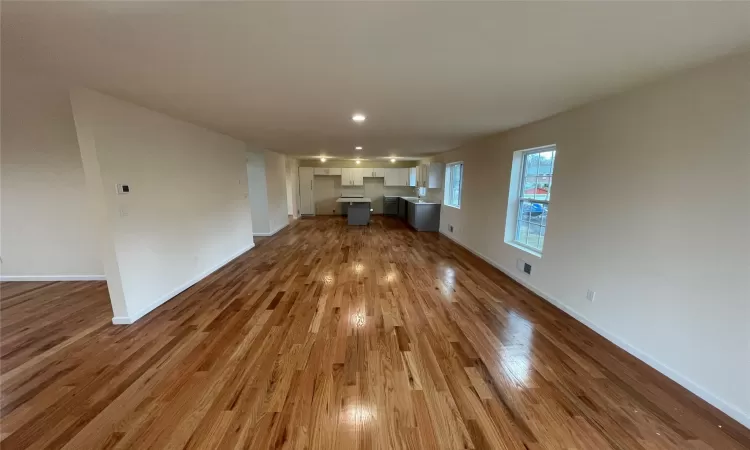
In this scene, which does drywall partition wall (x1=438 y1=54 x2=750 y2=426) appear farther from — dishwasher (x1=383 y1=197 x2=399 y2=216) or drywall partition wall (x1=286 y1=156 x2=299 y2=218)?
drywall partition wall (x1=286 y1=156 x2=299 y2=218)

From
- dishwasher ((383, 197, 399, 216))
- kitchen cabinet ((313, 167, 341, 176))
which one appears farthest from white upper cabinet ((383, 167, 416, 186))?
A: kitchen cabinet ((313, 167, 341, 176))

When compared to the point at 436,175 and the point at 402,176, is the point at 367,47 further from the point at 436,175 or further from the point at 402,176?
the point at 402,176

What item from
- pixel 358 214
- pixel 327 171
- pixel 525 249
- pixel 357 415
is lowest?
pixel 357 415

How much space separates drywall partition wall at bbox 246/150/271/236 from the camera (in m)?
6.61

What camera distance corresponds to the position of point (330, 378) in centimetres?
199

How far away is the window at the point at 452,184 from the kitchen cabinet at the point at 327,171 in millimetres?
4589

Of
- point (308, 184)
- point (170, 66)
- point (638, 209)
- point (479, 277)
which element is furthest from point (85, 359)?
point (308, 184)

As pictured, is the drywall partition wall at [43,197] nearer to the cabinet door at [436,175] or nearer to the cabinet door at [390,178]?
the cabinet door at [436,175]

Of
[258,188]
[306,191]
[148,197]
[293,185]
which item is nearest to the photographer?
[148,197]

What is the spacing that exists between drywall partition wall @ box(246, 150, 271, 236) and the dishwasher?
4946 millimetres

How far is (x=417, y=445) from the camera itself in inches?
58.5

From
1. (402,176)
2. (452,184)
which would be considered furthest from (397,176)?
(452,184)

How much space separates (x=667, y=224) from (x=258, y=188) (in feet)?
23.3

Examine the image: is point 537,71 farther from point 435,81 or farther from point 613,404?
point 613,404
